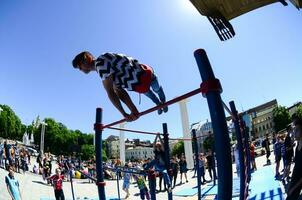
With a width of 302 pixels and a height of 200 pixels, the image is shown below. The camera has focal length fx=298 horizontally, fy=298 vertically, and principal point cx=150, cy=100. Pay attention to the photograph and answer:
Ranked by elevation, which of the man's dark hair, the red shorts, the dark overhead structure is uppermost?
the dark overhead structure

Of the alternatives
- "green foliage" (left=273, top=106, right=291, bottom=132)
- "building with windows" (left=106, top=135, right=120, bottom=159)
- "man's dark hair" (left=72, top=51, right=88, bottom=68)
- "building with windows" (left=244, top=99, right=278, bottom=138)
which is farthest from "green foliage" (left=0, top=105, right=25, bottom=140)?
"building with windows" (left=244, top=99, right=278, bottom=138)

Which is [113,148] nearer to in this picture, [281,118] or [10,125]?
[10,125]

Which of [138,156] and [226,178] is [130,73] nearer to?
[226,178]

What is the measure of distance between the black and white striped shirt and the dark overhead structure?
4.14 m

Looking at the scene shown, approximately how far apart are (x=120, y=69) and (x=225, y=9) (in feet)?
16.7

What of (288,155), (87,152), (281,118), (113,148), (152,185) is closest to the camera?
(152,185)

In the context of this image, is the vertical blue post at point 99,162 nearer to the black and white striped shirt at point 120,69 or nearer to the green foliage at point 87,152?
the black and white striped shirt at point 120,69

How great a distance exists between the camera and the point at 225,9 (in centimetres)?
759

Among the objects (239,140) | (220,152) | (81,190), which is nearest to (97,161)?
(239,140)

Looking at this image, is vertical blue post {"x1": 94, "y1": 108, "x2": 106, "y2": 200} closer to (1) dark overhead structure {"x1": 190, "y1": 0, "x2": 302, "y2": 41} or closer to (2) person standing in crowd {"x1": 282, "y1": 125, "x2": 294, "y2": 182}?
(1) dark overhead structure {"x1": 190, "y1": 0, "x2": 302, "y2": 41}

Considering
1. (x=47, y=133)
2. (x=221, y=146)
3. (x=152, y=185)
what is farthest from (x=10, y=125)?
(x=221, y=146)

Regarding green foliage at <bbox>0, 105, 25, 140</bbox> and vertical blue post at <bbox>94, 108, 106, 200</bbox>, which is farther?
green foliage at <bbox>0, 105, 25, 140</bbox>

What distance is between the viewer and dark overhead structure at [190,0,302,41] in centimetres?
721

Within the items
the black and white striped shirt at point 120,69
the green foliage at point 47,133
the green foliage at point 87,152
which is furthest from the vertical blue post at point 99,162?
the green foliage at point 87,152
